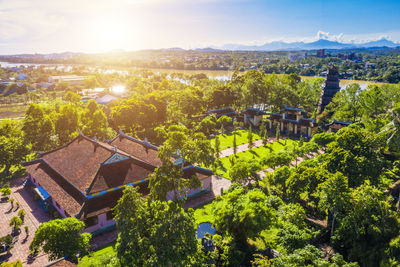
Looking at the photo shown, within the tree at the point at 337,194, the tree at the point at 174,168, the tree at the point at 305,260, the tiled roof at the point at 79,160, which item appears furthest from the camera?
the tiled roof at the point at 79,160

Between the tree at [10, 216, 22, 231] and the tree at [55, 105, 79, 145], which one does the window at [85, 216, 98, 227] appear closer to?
the tree at [10, 216, 22, 231]

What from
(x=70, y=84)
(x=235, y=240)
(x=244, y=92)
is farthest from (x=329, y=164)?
(x=70, y=84)

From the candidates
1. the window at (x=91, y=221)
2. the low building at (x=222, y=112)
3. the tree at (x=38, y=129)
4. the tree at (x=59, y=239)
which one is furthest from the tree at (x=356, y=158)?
the tree at (x=38, y=129)

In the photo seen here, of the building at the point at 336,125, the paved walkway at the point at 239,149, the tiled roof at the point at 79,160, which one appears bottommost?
the paved walkway at the point at 239,149

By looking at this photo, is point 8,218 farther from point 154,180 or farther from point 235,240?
point 235,240

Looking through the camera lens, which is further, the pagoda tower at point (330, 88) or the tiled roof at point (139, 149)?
the pagoda tower at point (330, 88)

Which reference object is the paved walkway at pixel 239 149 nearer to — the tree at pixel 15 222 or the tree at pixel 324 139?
the tree at pixel 324 139

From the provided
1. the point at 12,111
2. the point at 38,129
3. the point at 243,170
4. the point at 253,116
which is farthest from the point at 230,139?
the point at 12,111
